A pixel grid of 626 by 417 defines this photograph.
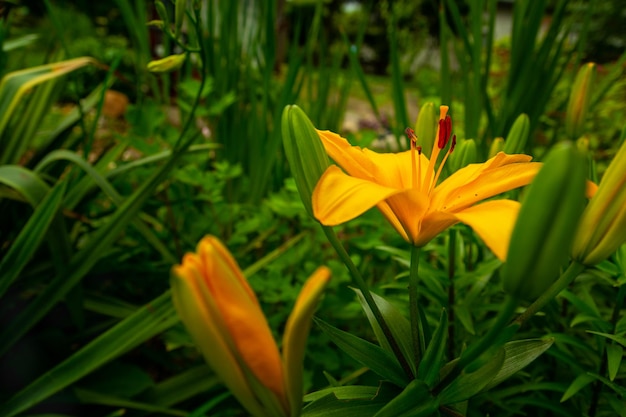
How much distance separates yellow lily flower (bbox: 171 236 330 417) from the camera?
0.24m

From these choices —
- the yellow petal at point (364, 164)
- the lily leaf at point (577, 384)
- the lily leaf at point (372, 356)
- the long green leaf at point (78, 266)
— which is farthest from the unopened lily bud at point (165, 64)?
the lily leaf at point (577, 384)

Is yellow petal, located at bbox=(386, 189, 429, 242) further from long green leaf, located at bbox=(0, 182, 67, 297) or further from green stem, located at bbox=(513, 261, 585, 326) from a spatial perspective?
long green leaf, located at bbox=(0, 182, 67, 297)

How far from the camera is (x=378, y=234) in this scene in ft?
2.80

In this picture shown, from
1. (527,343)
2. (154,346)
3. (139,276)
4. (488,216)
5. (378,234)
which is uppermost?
(488,216)

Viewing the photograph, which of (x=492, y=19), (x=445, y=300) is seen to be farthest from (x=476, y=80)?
(x=445, y=300)

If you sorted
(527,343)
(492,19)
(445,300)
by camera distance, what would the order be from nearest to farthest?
1. (527,343)
2. (445,300)
3. (492,19)

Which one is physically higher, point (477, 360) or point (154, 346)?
point (477, 360)

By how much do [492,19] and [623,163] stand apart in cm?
79

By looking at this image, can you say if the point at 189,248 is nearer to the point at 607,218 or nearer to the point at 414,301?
the point at 414,301

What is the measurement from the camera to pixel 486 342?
0.28 meters

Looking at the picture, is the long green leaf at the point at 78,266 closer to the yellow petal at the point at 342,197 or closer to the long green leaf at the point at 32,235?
the long green leaf at the point at 32,235

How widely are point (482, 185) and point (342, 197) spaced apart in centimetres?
11

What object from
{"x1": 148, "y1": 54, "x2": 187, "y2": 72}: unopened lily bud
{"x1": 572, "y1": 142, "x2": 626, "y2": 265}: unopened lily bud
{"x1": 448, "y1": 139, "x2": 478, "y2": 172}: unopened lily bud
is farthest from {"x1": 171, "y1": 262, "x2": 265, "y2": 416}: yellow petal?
{"x1": 148, "y1": 54, "x2": 187, "y2": 72}: unopened lily bud

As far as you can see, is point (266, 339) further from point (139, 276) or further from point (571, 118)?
point (139, 276)
